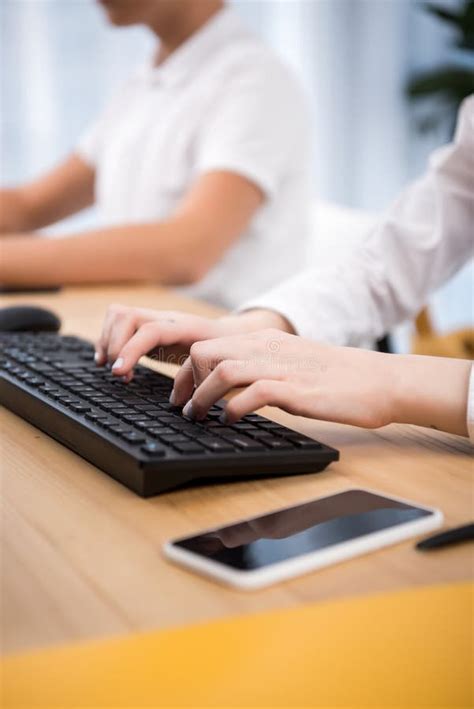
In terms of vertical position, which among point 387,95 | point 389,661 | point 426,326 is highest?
point 387,95

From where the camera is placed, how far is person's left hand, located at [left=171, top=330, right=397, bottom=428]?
0.61 metres

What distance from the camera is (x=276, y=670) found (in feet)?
1.29

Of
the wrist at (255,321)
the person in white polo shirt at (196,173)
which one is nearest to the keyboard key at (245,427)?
the wrist at (255,321)

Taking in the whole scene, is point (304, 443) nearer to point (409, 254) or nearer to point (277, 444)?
point (277, 444)

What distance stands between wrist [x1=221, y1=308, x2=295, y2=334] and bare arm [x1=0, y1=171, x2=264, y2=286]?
574 mm

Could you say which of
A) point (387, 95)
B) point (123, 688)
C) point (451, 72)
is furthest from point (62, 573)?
point (387, 95)

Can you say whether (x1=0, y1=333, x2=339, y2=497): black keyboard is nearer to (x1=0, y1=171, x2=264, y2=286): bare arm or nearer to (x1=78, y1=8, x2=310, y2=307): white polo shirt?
(x1=0, y1=171, x2=264, y2=286): bare arm

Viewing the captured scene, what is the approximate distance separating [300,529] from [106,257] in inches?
39.7

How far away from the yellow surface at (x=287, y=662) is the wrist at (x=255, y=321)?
0.43 metres

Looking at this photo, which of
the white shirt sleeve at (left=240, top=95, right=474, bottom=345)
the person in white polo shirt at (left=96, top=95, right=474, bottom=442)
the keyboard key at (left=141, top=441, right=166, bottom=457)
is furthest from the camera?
the white shirt sleeve at (left=240, top=95, right=474, bottom=345)

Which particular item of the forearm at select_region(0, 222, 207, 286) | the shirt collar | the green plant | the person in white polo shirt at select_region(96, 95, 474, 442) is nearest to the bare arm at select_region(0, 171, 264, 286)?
the forearm at select_region(0, 222, 207, 286)

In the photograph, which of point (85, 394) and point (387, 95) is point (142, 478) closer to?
point (85, 394)

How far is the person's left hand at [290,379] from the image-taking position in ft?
2.00

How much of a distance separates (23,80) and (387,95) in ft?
5.42
